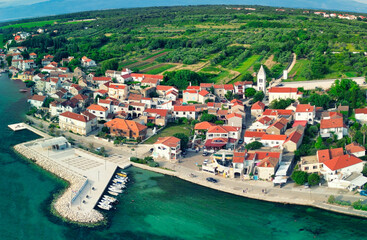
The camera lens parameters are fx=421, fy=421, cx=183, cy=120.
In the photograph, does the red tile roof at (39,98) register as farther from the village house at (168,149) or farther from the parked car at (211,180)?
the parked car at (211,180)

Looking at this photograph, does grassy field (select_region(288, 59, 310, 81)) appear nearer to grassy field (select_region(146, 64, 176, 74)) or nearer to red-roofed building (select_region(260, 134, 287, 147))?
grassy field (select_region(146, 64, 176, 74))

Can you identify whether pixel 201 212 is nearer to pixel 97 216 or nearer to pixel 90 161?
pixel 97 216

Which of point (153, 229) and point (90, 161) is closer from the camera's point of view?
point (153, 229)

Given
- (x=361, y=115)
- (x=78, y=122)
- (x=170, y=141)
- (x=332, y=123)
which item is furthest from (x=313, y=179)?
(x=78, y=122)

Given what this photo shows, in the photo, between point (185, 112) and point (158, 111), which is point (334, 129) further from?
point (158, 111)

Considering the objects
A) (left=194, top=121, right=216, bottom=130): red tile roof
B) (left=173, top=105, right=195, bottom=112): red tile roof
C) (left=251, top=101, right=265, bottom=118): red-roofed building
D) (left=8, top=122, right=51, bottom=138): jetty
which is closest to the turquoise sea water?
(left=194, top=121, right=216, bottom=130): red tile roof

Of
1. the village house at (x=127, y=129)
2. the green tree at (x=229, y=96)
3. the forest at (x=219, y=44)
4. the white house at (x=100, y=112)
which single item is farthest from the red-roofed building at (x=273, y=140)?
the forest at (x=219, y=44)

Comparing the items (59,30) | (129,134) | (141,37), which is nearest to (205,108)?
(129,134)
